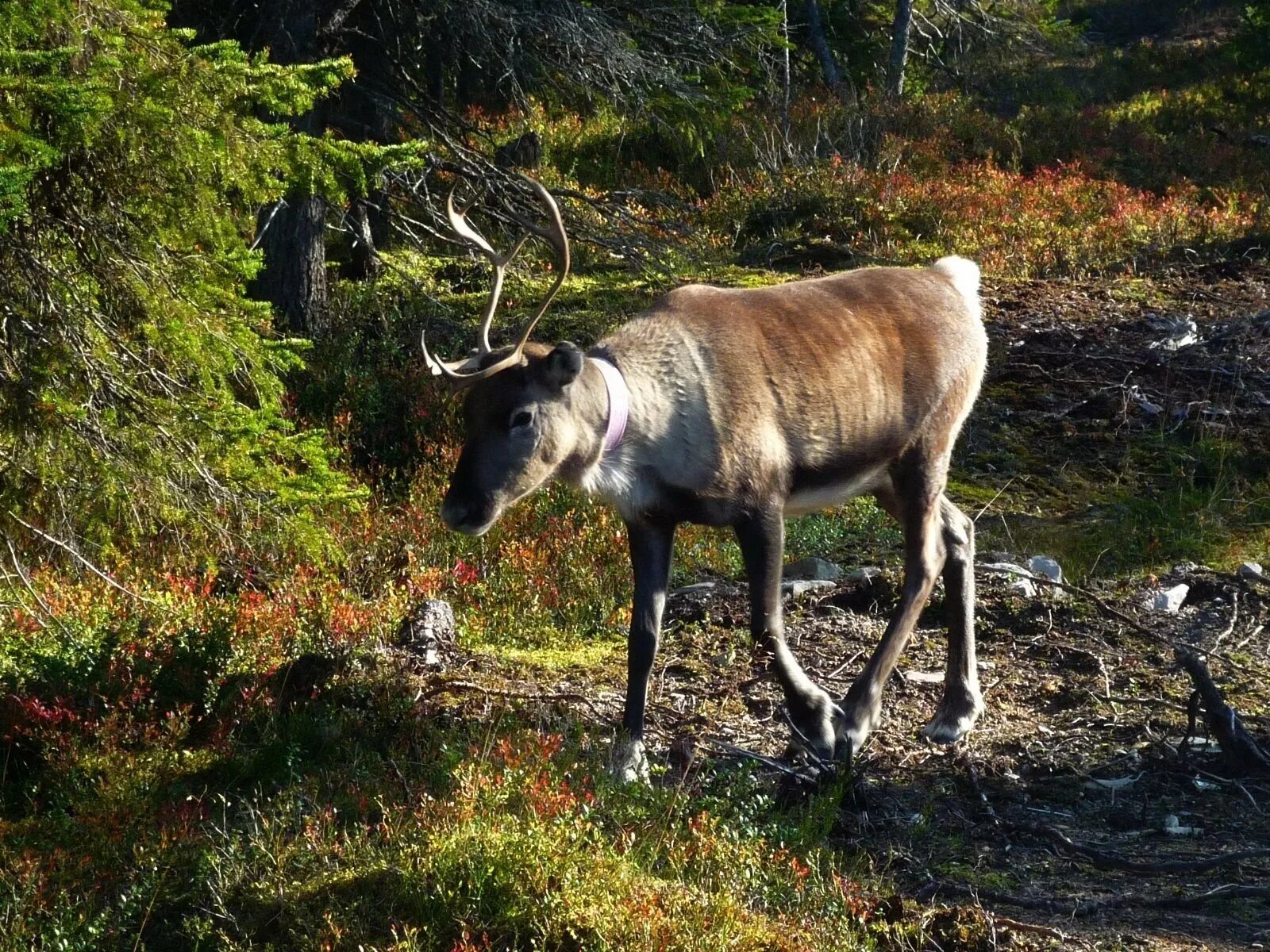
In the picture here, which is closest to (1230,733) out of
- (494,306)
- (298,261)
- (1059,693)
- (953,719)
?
(1059,693)

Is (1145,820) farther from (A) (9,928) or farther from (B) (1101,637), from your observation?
(A) (9,928)

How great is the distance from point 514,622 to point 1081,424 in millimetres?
5191

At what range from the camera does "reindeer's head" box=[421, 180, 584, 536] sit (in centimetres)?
543

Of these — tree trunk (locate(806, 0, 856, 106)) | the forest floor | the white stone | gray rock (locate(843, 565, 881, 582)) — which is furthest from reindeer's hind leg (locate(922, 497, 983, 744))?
tree trunk (locate(806, 0, 856, 106))

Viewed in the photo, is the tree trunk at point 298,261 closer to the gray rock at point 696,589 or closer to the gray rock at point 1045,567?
the gray rock at point 696,589

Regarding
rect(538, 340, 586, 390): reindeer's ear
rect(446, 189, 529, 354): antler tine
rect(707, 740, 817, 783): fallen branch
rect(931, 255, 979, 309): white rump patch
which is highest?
rect(446, 189, 529, 354): antler tine

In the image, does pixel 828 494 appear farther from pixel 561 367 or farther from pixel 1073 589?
pixel 1073 589

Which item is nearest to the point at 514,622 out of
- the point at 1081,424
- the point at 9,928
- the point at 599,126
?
the point at 9,928

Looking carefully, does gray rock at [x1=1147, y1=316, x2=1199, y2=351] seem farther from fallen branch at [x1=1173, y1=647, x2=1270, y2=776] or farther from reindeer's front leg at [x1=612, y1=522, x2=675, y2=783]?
reindeer's front leg at [x1=612, y1=522, x2=675, y2=783]

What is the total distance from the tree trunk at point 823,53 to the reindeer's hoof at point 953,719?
14.8 meters

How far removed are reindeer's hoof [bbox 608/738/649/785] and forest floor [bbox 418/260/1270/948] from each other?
0.29 feet

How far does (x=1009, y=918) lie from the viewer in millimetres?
4320

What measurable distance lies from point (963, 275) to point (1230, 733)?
2506mm

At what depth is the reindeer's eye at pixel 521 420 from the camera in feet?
18.0
